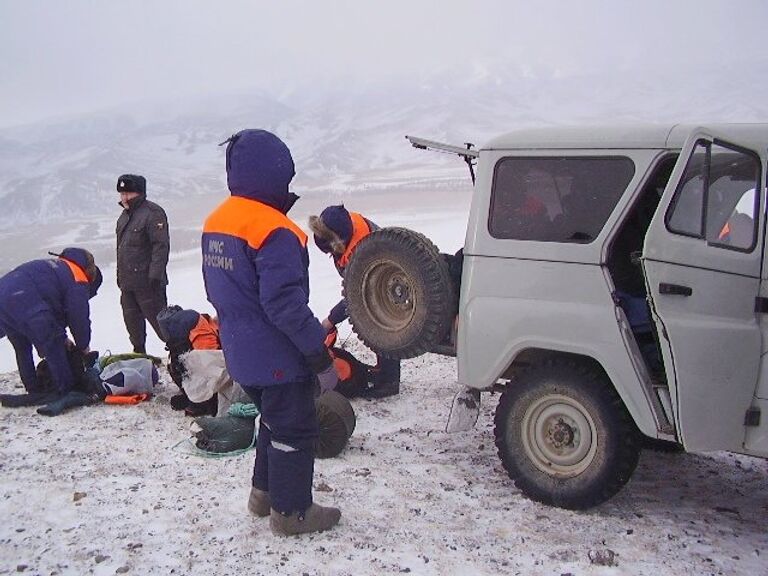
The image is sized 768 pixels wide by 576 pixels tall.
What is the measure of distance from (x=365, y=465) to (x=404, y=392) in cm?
168

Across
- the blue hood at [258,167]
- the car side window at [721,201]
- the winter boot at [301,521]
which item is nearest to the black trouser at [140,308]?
the winter boot at [301,521]

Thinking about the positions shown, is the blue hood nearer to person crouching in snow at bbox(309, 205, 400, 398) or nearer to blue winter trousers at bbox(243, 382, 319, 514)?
A: blue winter trousers at bbox(243, 382, 319, 514)

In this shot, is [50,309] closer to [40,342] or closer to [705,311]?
[40,342]

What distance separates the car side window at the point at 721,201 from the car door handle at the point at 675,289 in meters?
0.25

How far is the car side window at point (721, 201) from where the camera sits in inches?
134

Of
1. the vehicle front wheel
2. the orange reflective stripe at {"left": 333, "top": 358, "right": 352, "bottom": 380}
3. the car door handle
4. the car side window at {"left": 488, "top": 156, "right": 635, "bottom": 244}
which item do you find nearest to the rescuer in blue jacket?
the vehicle front wheel

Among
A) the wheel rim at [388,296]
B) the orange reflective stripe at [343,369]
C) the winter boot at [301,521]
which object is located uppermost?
the wheel rim at [388,296]

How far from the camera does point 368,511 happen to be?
3.88m

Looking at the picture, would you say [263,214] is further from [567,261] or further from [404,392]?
[404,392]

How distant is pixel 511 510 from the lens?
12.7 ft

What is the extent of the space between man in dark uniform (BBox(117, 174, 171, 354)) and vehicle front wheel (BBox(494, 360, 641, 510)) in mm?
4171

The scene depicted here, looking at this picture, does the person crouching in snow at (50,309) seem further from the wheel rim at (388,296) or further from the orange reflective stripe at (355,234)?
the wheel rim at (388,296)

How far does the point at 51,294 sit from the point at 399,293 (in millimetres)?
3151

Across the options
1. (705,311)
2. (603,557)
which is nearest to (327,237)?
(705,311)
